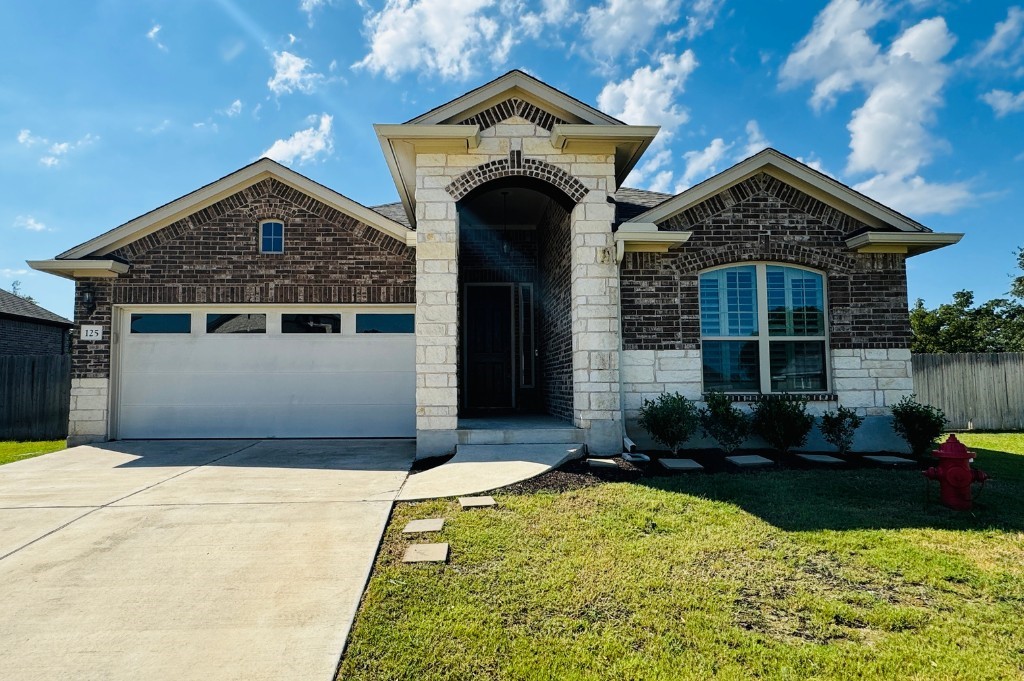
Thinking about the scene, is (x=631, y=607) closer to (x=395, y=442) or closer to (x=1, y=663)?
(x=1, y=663)

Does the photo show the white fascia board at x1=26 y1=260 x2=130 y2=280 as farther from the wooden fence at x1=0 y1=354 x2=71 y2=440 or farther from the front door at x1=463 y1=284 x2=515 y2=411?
the front door at x1=463 y1=284 x2=515 y2=411

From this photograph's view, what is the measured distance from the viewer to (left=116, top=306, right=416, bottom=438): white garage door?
8719 millimetres

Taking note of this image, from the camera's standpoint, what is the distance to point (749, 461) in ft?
20.7

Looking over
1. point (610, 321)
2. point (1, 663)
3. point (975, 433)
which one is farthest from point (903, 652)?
point (975, 433)

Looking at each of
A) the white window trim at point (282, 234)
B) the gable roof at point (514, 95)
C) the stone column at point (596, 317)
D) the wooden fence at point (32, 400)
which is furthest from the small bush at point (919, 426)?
the wooden fence at point (32, 400)

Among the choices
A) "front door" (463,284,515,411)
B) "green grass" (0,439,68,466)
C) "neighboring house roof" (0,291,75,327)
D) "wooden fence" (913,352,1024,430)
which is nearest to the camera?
"green grass" (0,439,68,466)

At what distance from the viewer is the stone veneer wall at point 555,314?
7.54 m

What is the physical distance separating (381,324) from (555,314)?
2936mm

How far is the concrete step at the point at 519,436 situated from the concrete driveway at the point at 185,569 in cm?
89

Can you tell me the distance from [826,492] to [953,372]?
8573mm

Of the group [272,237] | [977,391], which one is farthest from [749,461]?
[977,391]

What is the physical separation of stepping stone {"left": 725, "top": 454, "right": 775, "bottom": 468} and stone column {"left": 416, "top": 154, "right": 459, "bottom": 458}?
3.40 meters

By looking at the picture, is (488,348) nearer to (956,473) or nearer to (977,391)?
(956,473)

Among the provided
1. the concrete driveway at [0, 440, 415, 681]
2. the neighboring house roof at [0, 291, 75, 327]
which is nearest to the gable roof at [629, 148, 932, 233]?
the concrete driveway at [0, 440, 415, 681]
